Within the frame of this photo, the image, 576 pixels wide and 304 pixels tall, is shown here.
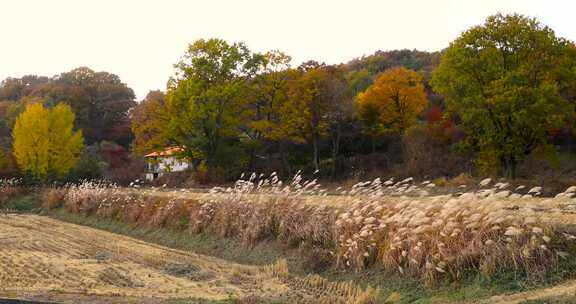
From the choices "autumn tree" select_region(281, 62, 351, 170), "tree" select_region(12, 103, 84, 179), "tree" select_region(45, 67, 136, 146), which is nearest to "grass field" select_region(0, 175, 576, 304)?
"autumn tree" select_region(281, 62, 351, 170)

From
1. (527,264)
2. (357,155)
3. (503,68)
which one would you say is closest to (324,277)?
(527,264)

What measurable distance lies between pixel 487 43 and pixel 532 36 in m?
2.63

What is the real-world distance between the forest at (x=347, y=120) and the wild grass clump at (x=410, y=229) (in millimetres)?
19372

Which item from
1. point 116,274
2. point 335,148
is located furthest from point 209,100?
point 116,274

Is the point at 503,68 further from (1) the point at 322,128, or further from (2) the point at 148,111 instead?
(2) the point at 148,111

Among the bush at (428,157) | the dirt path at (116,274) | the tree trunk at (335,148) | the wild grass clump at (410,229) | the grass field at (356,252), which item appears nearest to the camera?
the grass field at (356,252)

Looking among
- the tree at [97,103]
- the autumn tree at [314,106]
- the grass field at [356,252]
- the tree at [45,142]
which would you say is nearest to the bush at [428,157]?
the autumn tree at [314,106]

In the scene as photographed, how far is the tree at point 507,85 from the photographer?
1276 inches

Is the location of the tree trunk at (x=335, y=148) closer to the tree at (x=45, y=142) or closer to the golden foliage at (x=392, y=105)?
the golden foliage at (x=392, y=105)

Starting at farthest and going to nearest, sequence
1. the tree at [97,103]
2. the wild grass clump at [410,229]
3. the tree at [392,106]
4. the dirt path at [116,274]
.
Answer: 1. the tree at [97,103]
2. the tree at [392,106]
3. the dirt path at [116,274]
4. the wild grass clump at [410,229]

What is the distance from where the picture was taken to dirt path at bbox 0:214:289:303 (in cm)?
1154

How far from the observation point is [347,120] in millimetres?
52188

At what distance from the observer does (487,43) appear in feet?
114

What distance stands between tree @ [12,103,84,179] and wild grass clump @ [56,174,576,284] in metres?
32.4
